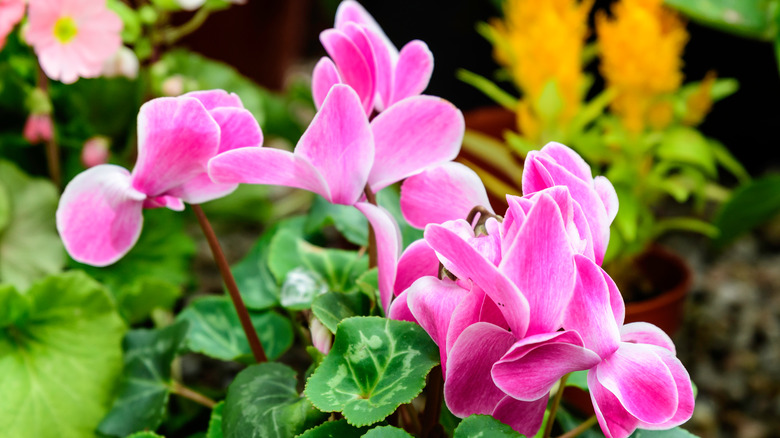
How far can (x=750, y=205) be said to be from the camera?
121 cm

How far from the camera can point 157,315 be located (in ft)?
2.88

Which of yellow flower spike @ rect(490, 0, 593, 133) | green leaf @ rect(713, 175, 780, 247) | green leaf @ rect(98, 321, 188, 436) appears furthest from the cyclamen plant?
green leaf @ rect(713, 175, 780, 247)

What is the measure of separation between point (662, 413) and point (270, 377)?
0.30m

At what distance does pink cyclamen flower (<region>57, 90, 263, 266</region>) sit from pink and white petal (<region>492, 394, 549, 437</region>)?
0.25 meters

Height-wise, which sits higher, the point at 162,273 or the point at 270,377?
the point at 270,377

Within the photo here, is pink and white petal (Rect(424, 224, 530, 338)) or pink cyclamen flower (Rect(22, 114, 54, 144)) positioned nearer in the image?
pink and white petal (Rect(424, 224, 530, 338))

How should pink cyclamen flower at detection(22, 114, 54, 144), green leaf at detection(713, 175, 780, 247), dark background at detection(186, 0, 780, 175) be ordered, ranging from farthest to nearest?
dark background at detection(186, 0, 780, 175), green leaf at detection(713, 175, 780, 247), pink cyclamen flower at detection(22, 114, 54, 144)

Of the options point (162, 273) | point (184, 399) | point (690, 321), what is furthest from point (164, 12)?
point (690, 321)

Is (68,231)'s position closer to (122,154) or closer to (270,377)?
(270,377)

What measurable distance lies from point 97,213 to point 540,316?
1.02 feet

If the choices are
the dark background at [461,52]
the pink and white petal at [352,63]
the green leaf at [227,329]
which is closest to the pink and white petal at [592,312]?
the pink and white petal at [352,63]

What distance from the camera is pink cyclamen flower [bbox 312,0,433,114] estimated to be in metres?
0.52

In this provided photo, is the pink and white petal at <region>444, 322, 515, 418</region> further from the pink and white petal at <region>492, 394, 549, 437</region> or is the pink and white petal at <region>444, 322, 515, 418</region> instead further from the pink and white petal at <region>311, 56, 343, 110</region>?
the pink and white petal at <region>311, 56, 343, 110</region>

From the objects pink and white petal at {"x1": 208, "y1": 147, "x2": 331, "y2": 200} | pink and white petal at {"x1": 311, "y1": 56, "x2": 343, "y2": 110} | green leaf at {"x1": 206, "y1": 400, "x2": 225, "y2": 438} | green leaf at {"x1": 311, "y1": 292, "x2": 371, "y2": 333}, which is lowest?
green leaf at {"x1": 206, "y1": 400, "x2": 225, "y2": 438}
